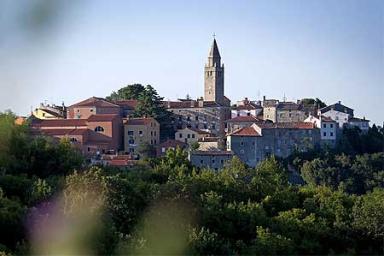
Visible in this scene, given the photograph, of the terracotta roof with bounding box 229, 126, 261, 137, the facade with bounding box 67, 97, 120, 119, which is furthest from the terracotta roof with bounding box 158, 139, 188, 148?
the facade with bounding box 67, 97, 120, 119

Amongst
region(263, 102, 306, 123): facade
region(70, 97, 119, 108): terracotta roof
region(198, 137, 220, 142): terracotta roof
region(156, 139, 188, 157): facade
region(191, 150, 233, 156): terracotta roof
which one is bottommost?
Answer: region(191, 150, 233, 156): terracotta roof

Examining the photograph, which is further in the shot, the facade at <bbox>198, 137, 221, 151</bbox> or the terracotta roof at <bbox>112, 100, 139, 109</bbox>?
the terracotta roof at <bbox>112, 100, 139, 109</bbox>

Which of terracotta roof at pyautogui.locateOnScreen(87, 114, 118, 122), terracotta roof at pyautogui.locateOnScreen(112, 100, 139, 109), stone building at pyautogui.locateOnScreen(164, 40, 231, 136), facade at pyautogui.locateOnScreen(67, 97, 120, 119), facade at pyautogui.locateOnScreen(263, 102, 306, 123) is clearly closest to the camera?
terracotta roof at pyautogui.locateOnScreen(87, 114, 118, 122)

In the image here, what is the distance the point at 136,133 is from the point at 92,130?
1030mm

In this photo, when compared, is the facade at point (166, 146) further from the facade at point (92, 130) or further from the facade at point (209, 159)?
the facade at point (92, 130)

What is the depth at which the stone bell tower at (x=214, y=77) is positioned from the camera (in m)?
22.4

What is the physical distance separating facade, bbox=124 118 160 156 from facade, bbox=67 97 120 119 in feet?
4.09

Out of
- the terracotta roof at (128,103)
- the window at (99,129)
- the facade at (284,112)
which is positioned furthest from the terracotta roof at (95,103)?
the facade at (284,112)

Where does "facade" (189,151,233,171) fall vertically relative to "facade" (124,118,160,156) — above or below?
below

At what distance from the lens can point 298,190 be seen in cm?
792

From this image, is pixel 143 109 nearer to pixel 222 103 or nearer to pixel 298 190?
pixel 222 103

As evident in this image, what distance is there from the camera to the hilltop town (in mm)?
16750

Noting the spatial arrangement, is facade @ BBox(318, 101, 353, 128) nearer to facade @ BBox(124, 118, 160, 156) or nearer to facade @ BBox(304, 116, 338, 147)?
facade @ BBox(304, 116, 338, 147)

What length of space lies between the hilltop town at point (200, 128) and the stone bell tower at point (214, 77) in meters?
1.73
